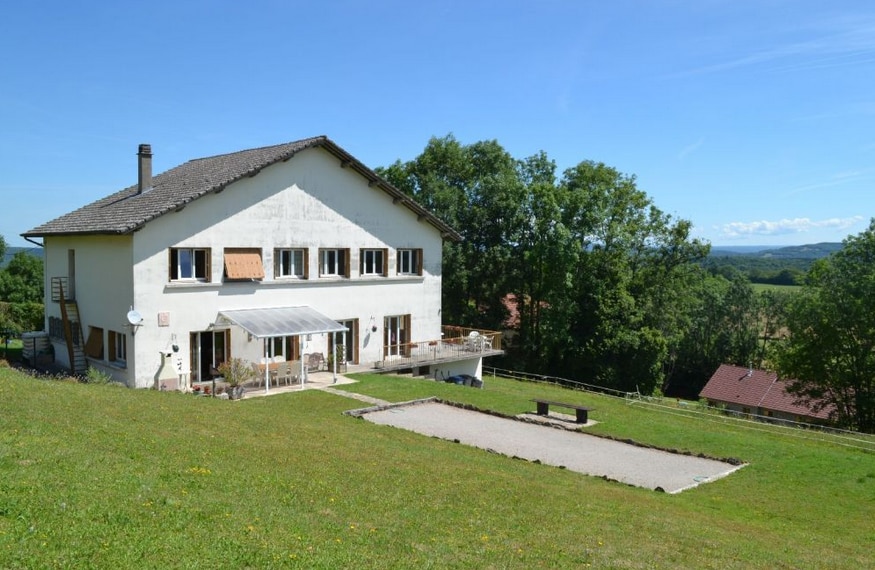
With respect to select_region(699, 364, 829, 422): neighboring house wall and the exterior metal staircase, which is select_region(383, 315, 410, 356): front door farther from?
select_region(699, 364, 829, 422): neighboring house wall

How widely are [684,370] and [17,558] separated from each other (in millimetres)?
66624

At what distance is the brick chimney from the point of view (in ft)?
86.0

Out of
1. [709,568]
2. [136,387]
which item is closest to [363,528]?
[709,568]

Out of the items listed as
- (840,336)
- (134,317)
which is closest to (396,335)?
(134,317)

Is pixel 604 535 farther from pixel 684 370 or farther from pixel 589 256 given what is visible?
pixel 684 370

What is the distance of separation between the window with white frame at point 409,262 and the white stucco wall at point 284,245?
295mm

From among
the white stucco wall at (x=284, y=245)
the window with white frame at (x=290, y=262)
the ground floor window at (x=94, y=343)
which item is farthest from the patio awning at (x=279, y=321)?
the ground floor window at (x=94, y=343)

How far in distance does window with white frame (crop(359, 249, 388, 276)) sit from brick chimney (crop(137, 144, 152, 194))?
896 centimetres

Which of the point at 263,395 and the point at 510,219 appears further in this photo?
the point at 510,219

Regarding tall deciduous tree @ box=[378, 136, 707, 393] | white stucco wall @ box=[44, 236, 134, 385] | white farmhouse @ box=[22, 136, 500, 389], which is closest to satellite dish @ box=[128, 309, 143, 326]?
white farmhouse @ box=[22, 136, 500, 389]

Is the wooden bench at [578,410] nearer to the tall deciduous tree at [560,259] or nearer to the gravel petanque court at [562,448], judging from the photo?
the gravel petanque court at [562,448]

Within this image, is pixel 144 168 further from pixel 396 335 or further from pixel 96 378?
pixel 396 335

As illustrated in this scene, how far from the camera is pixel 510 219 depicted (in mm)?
41812

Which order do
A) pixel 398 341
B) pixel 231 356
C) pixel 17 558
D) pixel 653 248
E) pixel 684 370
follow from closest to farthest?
pixel 17 558
pixel 231 356
pixel 398 341
pixel 653 248
pixel 684 370
